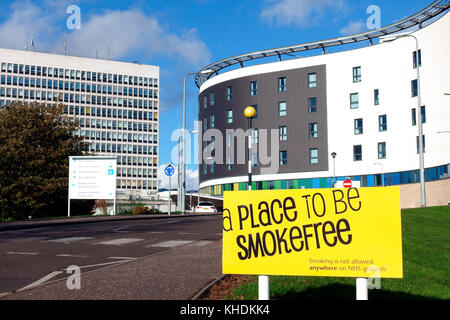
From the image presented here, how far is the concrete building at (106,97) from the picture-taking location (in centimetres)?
12250

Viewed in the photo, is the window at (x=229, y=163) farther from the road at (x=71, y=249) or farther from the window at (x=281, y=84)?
the road at (x=71, y=249)

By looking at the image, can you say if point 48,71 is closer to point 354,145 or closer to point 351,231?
point 354,145

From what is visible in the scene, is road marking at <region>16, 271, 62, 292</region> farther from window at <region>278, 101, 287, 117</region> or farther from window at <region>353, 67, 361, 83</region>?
window at <region>278, 101, 287, 117</region>

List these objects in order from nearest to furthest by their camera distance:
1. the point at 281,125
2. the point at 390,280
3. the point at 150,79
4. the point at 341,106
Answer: the point at 390,280 < the point at 341,106 < the point at 281,125 < the point at 150,79

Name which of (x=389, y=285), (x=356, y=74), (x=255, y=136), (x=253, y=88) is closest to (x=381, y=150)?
(x=356, y=74)

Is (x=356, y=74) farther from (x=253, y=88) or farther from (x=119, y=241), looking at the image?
(x=119, y=241)

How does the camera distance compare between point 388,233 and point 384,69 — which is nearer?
point 388,233

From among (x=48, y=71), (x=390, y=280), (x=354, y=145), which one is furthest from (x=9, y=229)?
(x=48, y=71)

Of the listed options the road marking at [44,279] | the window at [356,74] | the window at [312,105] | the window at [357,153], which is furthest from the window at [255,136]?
the road marking at [44,279]

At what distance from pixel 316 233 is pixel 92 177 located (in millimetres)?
29162

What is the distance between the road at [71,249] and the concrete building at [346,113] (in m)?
40.0

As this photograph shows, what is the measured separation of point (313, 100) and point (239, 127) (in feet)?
37.2

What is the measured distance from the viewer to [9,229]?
20484 mm

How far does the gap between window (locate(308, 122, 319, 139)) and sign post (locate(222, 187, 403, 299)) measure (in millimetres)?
62149
